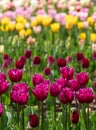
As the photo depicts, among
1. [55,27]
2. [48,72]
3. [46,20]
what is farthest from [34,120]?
[46,20]

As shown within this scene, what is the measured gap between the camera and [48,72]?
5.01 meters

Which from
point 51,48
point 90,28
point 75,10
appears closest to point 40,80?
point 51,48

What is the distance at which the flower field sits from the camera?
3.56 meters

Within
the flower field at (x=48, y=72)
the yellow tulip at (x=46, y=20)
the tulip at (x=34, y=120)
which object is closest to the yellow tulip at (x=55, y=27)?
the flower field at (x=48, y=72)

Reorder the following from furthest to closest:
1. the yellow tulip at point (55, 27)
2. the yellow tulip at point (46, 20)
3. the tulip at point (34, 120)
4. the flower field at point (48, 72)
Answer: the yellow tulip at point (46, 20) < the yellow tulip at point (55, 27) < the flower field at point (48, 72) < the tulip at point (34, 120)

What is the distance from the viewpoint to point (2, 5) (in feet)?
38.3

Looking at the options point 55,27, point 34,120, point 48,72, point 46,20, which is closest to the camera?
point 34,120

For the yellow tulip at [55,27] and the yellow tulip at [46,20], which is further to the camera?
the yellow tulip at [46,20]

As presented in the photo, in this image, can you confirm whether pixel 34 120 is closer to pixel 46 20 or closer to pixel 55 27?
pixel 55 27

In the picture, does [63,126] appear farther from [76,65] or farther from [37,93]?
[76,65]

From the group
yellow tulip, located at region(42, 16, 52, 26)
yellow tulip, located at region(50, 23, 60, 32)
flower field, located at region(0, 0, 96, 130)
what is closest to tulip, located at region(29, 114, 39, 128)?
flower field, located at region(0, 0, 96, 130)

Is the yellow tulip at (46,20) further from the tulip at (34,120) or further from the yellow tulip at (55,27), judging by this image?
the tulip at (34,120)

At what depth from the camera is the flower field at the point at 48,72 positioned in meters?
3.56

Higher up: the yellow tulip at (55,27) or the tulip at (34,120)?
the tulip at (34,120)
